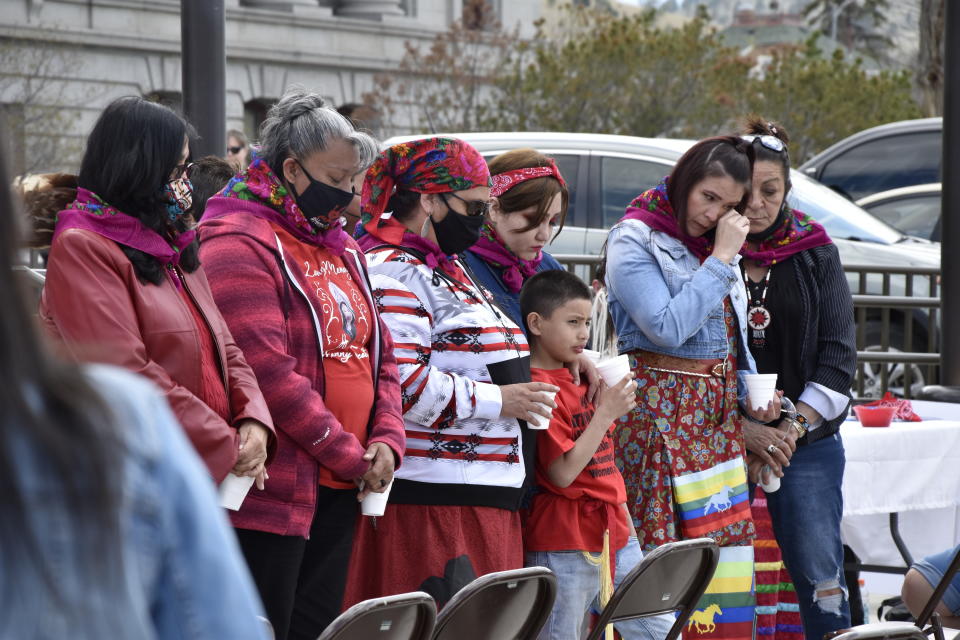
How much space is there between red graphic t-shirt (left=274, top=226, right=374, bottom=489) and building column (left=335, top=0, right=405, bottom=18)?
24.8 metres

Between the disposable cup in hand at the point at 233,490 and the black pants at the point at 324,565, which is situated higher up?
the disposable cup in hand at the point at 233,490

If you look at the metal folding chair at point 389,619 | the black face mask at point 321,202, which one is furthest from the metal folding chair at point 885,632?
the black face mask at point 321,202

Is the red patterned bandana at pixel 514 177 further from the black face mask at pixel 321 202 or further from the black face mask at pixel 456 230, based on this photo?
the black face mask at pixel 321 202

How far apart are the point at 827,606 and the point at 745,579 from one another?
0.39 meters

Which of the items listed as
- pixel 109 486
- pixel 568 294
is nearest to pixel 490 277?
pixel 568 294

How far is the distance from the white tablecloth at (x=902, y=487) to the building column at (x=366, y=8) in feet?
76.3

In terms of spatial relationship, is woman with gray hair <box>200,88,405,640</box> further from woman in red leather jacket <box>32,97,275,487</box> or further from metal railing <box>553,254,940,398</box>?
metal railing <box>553,254,940,398</box>

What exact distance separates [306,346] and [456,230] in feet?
2.02

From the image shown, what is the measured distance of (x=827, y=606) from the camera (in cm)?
430

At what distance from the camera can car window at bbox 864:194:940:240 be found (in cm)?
1148

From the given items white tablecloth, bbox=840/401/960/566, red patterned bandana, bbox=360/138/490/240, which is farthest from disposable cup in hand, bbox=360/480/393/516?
white tablecloth, bbox=840/401/960/566

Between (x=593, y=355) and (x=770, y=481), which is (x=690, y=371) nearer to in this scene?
(x=593, y=355)

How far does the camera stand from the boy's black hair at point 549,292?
152 inches

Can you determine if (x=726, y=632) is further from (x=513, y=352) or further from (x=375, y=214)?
(x=375, y=214)
